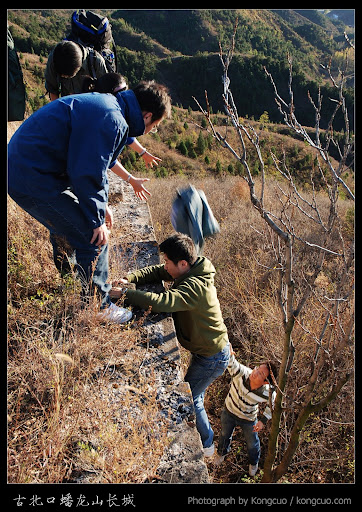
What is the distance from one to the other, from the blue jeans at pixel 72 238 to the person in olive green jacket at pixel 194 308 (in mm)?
197

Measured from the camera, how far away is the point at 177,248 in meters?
2.42

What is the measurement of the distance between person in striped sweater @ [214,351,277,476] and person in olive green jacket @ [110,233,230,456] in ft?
0.97

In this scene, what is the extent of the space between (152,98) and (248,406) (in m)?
2.33

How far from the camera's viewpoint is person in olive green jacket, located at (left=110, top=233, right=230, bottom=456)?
7.70 feet

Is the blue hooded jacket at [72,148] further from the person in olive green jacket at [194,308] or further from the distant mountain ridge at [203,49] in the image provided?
the distant mountain ridge at [203,49]

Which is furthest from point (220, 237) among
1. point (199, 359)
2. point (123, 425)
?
point (123, 425)

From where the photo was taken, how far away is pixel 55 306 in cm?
231

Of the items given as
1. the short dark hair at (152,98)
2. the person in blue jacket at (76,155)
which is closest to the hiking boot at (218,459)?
the person in blue jacket at (76,155)

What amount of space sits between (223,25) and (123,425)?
8996cm

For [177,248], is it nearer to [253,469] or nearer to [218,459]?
→ [218,459]

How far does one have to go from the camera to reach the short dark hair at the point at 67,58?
333cm

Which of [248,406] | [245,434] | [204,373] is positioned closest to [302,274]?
[204,373]

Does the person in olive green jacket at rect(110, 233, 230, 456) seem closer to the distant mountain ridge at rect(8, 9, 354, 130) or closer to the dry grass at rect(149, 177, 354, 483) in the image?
the dry grass at rect(149, 177, 354, 483)

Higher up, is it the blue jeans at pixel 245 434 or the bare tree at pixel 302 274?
the bare tree at pixel 302 274
